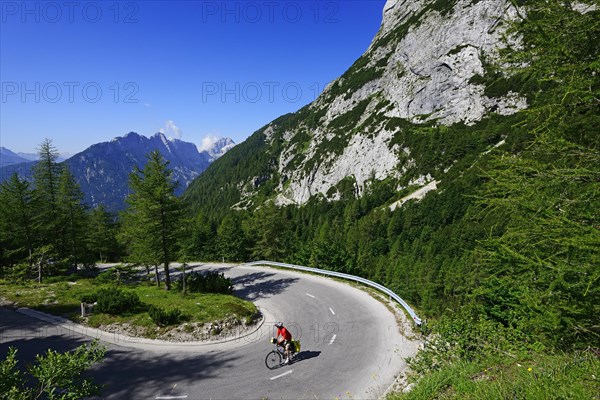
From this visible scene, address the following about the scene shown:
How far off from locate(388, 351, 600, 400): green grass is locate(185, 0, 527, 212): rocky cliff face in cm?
10417

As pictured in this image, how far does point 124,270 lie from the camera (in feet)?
88.4

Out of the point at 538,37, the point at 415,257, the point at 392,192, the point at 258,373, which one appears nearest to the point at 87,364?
the point at 258,373

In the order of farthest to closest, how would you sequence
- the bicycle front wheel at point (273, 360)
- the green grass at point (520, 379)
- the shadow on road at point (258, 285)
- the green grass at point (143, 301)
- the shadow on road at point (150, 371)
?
the shadow on road at point (258, 285)
the green grass at point (143, 301)
the bicycle front wheel at point (273, 360)
the shadow on road at point (150, 371)
the green grass at point (520, 379)

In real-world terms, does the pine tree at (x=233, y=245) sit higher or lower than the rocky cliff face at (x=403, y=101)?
lower

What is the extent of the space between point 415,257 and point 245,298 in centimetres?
5723

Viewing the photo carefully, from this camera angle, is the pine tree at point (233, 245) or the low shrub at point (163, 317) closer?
the low shrub at point (163, 317)

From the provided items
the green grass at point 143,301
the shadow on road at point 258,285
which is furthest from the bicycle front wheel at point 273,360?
the shadow on road at point 258,285

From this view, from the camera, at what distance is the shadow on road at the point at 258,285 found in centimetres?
2322

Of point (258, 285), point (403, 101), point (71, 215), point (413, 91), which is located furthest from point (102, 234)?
point (413, 91)

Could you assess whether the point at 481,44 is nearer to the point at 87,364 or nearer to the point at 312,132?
the point at 312,132

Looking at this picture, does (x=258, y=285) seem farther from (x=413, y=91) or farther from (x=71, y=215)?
(x=413, y=91)

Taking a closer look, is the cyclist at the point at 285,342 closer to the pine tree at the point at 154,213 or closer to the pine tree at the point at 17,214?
the pine tree at the point at 154,213

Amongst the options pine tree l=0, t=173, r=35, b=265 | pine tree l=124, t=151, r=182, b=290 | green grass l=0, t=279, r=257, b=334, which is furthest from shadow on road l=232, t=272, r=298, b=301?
pine tree l=0, t=173, r=35, b=265

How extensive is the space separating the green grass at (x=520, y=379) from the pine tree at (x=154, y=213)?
20275mm
